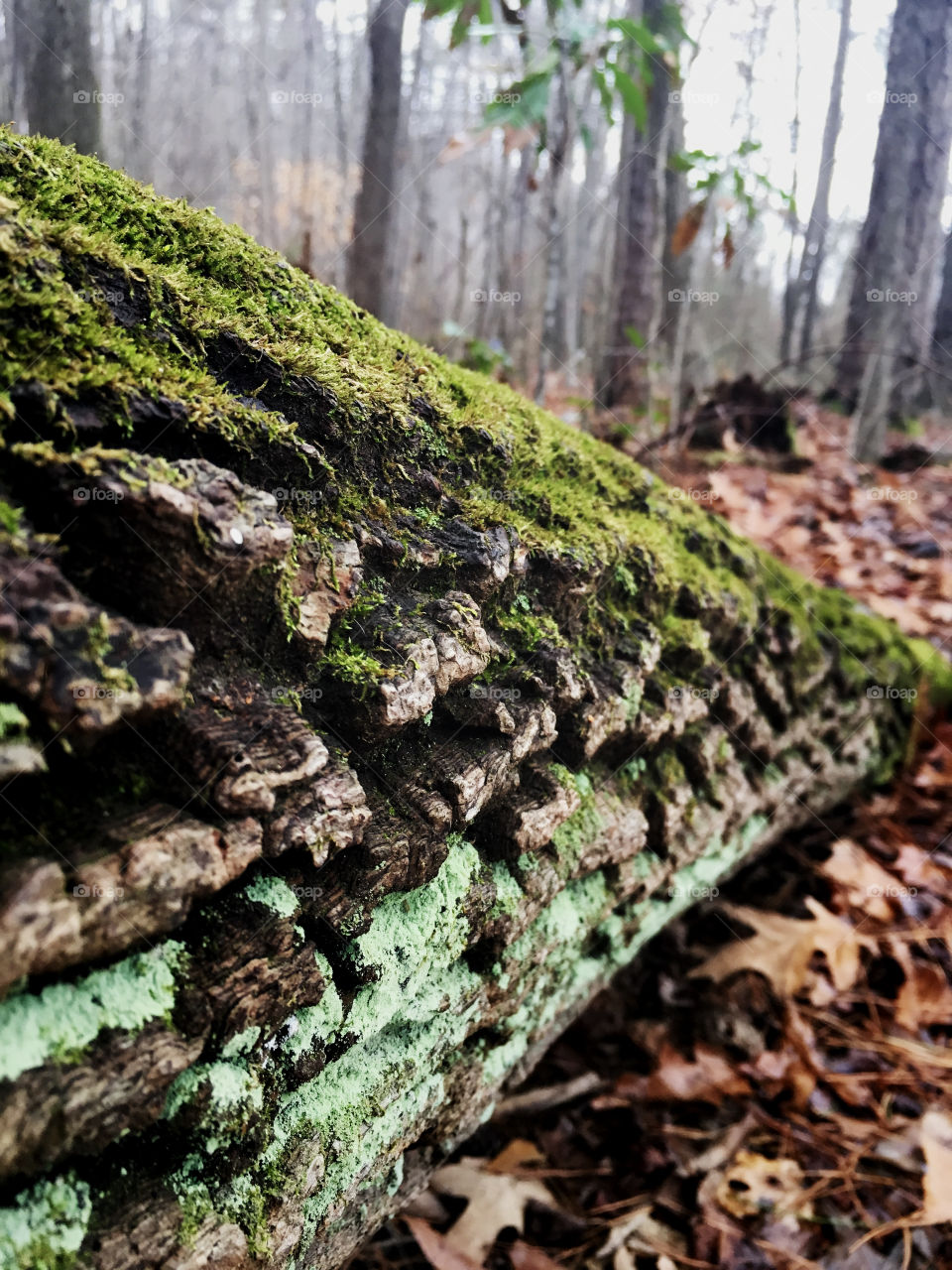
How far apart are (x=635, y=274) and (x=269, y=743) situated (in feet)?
19.1

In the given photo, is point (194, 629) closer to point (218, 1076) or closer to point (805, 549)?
point (218, 1076)

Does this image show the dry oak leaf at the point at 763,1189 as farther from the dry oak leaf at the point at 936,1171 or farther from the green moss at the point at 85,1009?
the green moss at the point at 85,1009

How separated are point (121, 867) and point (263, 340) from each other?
2.72ft

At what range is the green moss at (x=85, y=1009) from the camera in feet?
2.45

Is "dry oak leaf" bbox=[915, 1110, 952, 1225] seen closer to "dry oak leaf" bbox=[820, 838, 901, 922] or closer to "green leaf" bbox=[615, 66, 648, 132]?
"dry oak leaf" bbox=[820, 838, 901, 922]

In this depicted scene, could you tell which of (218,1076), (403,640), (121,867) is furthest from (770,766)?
(121,867)

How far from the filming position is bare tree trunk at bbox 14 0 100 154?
10.6ft

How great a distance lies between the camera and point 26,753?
74cm

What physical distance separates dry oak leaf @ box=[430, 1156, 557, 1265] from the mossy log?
10.7 inches

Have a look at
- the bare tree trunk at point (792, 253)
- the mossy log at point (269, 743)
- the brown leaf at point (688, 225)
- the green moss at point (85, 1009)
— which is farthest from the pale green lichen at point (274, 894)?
the bare tree trunk at point (792, 253)

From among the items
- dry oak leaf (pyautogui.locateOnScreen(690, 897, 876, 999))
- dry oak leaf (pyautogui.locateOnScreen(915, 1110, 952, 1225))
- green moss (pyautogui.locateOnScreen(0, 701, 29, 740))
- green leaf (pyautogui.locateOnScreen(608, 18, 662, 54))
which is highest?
green leaf (pyautogui.locateOnScreen(608, 18, 662, 54))

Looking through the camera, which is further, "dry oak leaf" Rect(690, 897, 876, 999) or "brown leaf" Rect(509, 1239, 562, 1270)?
"dry oak leaf" Rect(690, 897, 876, 999)

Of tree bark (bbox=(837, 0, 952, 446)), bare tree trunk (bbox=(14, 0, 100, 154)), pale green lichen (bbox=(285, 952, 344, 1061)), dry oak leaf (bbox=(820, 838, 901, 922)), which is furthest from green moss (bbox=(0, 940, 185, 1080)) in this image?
tree bark (bbox=(837, 0, 952, 446))

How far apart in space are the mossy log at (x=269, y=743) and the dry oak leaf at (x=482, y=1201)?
27cm
